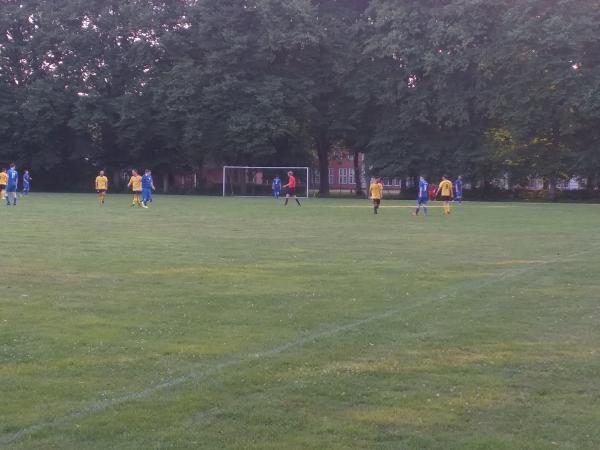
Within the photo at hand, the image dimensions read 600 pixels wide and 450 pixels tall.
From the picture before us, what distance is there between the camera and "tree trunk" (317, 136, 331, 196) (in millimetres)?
65688

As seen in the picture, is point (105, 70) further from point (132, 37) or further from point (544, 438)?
point (544, 438)

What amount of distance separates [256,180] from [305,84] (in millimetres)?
8268

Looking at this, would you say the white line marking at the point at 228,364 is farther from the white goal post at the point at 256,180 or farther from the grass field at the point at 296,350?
the white goal post at the point at 256,180

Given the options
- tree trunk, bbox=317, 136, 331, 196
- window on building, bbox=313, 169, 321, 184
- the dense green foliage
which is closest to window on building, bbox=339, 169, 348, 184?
window on building, bbox=313, 169, 321, 184

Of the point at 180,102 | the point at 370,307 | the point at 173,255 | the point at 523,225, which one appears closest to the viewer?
the point at 370,307

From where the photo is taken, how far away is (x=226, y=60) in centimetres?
5975

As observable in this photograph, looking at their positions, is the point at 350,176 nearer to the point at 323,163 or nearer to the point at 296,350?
the point at 323,163

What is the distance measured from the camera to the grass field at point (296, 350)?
5859mm

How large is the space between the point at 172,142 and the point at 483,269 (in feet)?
167

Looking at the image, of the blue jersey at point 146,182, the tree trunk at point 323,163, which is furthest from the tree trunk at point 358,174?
the blue jersey at point 146,182

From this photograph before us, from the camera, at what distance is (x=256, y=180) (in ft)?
205

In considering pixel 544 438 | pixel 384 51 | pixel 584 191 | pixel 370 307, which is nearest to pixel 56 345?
pixel 370 307

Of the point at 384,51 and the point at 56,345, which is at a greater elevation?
the point at 384,51

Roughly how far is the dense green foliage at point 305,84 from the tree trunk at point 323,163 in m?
0.18
